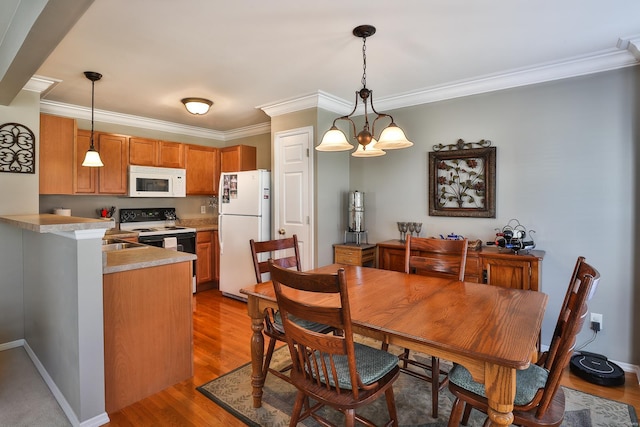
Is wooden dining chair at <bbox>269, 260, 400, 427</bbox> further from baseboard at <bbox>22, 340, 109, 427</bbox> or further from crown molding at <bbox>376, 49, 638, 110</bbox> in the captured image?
crown molding at <bbox>376, 49, 638, 110</bbox>

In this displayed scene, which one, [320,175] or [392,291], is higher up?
[320,175]

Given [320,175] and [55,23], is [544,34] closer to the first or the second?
[320,175]

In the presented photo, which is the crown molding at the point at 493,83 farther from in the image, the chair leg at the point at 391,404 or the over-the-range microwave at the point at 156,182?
the chair leg at the point at 391,404

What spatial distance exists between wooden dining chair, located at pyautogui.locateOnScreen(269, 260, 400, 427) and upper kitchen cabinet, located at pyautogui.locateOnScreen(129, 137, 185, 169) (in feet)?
12.1

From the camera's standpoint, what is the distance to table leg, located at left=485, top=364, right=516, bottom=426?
3.85 ft

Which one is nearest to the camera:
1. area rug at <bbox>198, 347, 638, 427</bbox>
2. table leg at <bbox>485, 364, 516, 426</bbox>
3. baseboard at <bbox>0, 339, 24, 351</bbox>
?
table leg at <bbox>485, 364, 516, 426</bbox>

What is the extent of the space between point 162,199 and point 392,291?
13.5 feet

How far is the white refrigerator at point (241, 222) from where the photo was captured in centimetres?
411

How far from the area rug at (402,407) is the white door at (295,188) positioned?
64.1 inches

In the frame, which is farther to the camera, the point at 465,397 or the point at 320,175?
the point at 320,175

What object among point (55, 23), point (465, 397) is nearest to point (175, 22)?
point (55, 23)

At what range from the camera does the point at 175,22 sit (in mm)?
2146

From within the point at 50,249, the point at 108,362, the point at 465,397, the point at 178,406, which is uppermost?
the point at 50,249

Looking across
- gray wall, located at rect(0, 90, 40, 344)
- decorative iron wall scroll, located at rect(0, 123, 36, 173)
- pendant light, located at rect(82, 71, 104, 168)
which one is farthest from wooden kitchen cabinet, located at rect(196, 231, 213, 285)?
decorative iron wall scroll, located at rect(0, 123, 36, 173)
